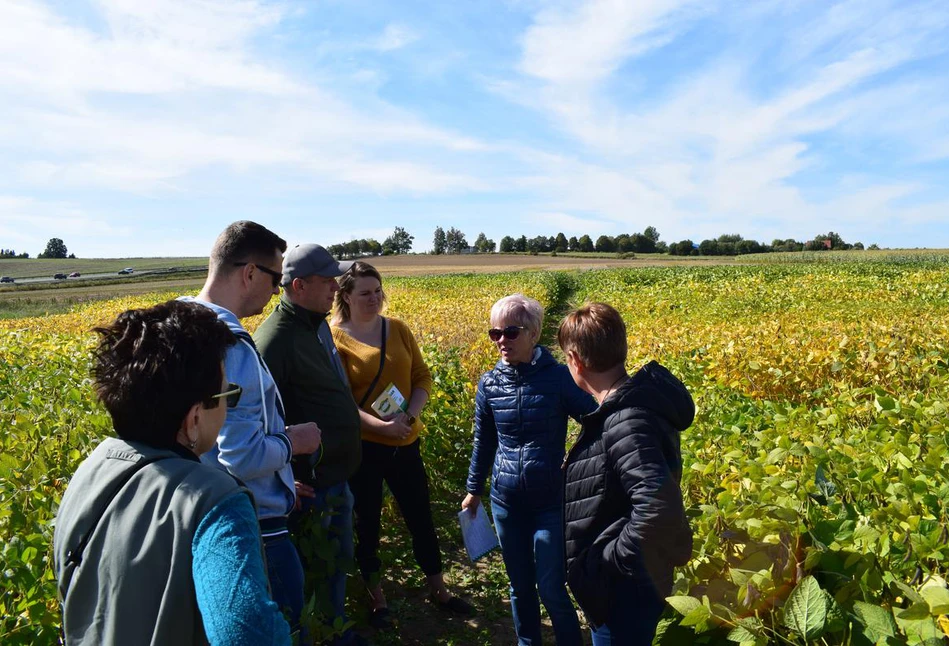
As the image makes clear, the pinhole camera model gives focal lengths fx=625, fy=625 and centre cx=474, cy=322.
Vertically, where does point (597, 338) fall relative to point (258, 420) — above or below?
above

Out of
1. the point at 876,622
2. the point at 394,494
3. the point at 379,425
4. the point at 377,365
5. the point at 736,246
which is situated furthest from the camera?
the point at 736,246

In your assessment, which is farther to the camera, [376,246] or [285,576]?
[376,246]

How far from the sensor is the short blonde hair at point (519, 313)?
3006 mm

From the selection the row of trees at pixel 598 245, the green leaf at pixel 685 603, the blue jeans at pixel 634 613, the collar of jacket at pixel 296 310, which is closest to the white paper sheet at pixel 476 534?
the blue jeans at pixel 634 613

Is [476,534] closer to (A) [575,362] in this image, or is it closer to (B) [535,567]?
(B) [535,567]

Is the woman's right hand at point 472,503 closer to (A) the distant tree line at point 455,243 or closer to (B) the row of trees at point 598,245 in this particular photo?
(B) the row of trees at point 598,245

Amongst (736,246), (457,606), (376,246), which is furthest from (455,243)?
(457,606)

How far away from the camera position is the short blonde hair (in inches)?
118

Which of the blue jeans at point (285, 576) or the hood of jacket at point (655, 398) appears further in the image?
the blue jeans at point (285, 576)

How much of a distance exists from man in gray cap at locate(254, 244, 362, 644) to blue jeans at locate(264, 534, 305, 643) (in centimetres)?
34

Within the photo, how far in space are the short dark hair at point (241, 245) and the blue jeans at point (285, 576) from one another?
1036 mm

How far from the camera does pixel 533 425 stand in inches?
116

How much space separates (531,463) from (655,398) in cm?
100

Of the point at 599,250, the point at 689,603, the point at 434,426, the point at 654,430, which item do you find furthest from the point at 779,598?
the point at 599,250
